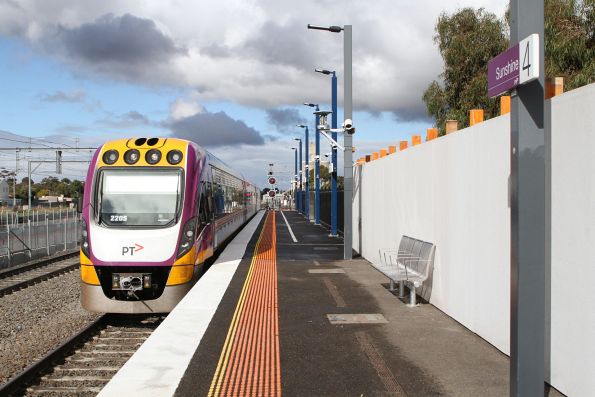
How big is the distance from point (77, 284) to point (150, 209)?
5.32 m

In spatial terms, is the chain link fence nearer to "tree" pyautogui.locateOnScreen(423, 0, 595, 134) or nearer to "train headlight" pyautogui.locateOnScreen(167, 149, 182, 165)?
"train headlight" pyautogui.locateOnScreen(167, 149, 182, 165)

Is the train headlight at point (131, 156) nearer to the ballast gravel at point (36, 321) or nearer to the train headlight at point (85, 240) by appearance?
the train headlight at point (85, 240)

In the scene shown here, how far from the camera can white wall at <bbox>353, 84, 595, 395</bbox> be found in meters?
4.81

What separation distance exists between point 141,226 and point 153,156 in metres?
1.38

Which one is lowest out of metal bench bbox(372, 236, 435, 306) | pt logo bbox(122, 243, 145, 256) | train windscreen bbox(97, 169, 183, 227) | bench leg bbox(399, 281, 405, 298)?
bench leg bbox(399, 281, 405, 298)

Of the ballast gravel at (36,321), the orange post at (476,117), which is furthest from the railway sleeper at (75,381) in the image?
the orange post at (476,117)

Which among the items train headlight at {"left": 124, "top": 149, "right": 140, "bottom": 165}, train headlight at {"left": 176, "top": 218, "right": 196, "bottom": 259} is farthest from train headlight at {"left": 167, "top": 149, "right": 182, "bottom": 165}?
train headlight at {"left": 176, "top": 218, "right": 196, "bottom": 259}

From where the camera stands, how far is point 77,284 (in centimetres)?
1414

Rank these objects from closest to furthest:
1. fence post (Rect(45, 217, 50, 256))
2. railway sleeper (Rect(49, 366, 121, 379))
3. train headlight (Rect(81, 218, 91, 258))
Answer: railway sleeper (Rect(49, 366, 121, 379))
train headlight (Rect(81, 218, 91, 258))
fence post (Rect(45, 217, 50, 256))

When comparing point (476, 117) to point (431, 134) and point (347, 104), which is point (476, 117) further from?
point (347, 104)

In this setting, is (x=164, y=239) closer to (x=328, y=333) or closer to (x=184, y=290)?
(x=184, y=290)

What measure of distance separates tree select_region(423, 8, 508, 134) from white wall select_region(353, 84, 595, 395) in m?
15.6

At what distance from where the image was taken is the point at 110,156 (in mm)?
10430

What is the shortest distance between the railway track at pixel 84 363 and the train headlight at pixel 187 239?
55.7 inches
